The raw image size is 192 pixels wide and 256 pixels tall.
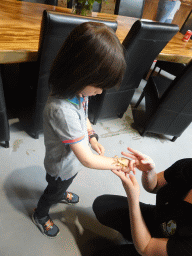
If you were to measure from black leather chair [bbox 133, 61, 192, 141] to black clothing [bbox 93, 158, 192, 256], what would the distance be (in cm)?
82

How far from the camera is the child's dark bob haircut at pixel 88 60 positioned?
0.47 metres

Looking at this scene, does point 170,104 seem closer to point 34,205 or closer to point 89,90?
point 89,90

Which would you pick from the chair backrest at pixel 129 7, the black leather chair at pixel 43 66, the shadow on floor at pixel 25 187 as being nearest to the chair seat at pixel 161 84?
the black leather chair at pixel 43 66

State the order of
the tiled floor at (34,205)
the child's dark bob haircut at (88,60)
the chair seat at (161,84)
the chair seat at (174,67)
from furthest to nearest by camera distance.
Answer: the chair seat at (174,67), the chair seat at (161,84), the tiled floor at (34,205), the child's dark bob haircut at (88,60)

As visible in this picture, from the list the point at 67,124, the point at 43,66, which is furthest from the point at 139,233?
the point at 43,66

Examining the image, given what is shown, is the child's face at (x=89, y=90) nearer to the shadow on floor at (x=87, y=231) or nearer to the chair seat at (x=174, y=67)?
the shadow on floor at (x=87, y=231)

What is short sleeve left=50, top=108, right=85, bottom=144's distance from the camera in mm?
556

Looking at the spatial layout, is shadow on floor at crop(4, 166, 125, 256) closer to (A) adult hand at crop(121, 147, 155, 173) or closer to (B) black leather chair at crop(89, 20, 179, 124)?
(A) adult hand at crop(121, 147, 155, 173)

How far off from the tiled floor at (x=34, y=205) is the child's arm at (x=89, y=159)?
23.3 inches

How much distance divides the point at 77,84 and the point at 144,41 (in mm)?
888

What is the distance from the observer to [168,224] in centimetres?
67

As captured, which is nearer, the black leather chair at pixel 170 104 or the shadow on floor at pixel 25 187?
the shadow on floor at pixel 25 187

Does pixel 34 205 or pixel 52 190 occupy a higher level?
pixel 52 190

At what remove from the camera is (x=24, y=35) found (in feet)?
3.70
